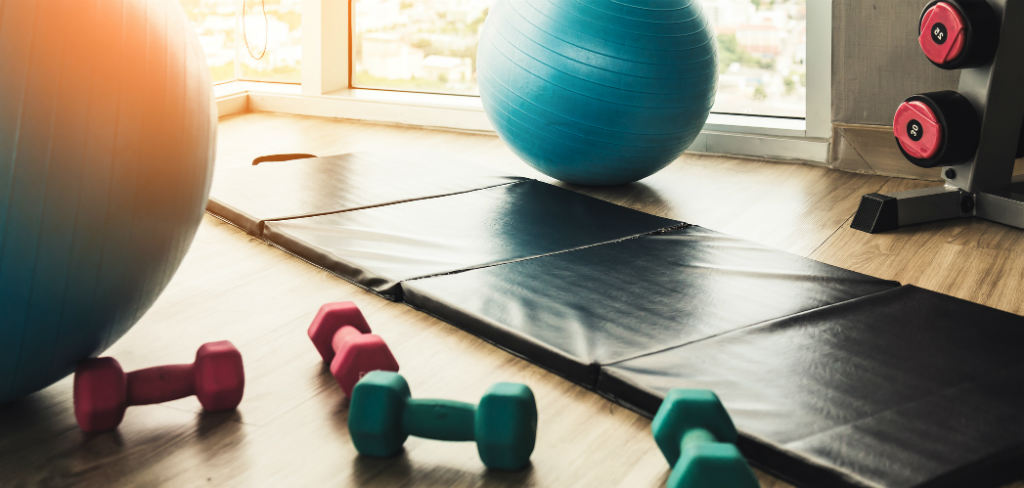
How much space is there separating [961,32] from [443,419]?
5.89ft

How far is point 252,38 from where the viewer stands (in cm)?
435

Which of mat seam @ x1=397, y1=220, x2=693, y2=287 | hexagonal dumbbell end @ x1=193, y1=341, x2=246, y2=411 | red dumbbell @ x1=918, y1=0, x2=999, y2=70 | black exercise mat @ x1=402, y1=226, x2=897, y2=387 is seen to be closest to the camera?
hexagonal dumbbell end @ x1=193, y1=341, x2=246, y2=411

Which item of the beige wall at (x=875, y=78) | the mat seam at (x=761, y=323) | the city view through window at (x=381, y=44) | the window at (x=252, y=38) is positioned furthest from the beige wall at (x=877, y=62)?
Result: the window at (x=252, y=38)

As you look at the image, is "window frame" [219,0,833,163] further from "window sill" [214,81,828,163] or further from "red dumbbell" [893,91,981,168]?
"red dumbbell" [893,91,981,168]

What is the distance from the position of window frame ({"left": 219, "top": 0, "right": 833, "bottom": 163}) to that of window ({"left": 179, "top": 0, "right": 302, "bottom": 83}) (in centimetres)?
7

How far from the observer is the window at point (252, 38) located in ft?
13.9

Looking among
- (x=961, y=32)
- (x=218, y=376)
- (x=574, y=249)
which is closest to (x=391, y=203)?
(x=574, y=249)

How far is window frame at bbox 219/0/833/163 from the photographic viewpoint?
3270 millimetres

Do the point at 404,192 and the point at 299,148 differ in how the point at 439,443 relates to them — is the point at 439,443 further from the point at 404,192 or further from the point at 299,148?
the point at 299,148

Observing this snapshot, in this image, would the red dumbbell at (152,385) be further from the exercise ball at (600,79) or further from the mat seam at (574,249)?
the exercise ball at (600,79)

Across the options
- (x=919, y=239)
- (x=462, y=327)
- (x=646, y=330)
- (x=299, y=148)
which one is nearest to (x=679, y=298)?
(x=646, y=330)

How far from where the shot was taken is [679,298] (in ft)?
6.10

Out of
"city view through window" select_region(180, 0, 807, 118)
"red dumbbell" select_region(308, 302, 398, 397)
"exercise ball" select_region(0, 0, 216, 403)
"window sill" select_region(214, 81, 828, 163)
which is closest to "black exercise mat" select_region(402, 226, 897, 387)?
"red dumbbell" select_region(308, 302, 398, 397)

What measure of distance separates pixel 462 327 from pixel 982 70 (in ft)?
5.17
